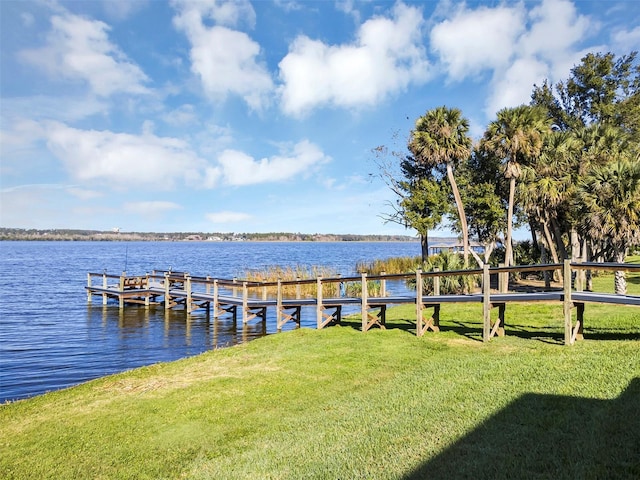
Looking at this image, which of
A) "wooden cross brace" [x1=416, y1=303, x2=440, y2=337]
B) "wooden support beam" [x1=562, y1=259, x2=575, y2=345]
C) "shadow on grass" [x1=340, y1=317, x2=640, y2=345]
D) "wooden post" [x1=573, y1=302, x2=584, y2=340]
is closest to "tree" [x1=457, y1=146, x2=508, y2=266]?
"shadow on grass" [x1=340, y1=317, x2=640, y2=345]

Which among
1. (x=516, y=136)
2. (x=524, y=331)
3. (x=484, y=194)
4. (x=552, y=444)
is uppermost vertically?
(x=516, y=136)

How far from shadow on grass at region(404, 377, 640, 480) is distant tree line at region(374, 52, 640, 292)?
1397 cm

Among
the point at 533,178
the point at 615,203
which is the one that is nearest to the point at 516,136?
the point at 533,178

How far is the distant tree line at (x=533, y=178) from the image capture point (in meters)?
19.2

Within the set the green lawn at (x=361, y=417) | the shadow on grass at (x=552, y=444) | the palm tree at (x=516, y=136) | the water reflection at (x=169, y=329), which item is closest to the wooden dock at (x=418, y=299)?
the water reflection at (x=169, y=329)

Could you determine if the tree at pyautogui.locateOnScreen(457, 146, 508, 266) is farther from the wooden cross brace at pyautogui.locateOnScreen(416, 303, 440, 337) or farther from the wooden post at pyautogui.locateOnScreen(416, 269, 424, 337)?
the wooden post at pyautogui.locateOnScreen(416, 269, 424, 337)

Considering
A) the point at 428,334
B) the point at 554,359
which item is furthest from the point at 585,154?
the point at 554,359

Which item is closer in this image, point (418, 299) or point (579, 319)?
point (579, 319)

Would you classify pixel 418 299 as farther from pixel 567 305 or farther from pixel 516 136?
pixel 516 136

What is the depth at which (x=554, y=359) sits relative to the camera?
27.7 feet

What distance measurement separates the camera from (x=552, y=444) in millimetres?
4961

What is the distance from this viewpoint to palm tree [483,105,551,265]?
2539cm

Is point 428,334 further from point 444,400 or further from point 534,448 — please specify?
point 534,448

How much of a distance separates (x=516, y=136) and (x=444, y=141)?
15.3 ft
